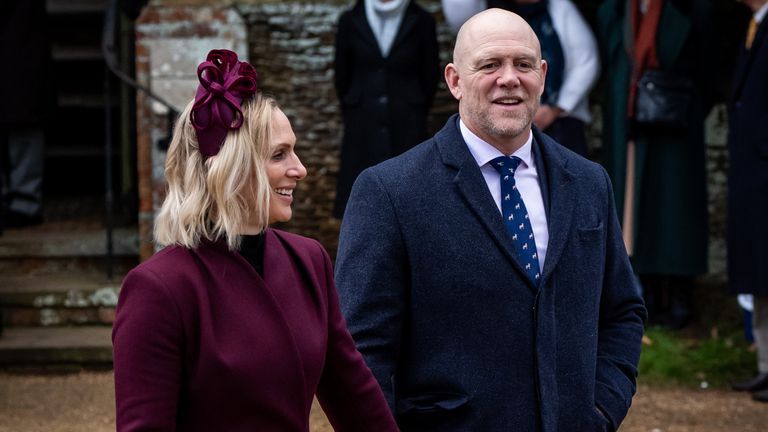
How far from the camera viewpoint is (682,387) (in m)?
6.31

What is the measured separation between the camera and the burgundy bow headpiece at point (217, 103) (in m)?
2.32

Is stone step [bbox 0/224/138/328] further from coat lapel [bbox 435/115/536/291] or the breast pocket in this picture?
the breast pocket

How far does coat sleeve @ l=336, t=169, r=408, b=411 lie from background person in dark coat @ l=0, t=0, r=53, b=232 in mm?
4782

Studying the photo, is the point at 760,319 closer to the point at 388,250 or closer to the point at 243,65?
the point at 388,250

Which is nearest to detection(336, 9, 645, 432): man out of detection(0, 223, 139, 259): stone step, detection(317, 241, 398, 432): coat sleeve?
detection(317, 241, 398, 432): coat sleeve

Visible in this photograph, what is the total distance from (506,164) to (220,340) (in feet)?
3.35

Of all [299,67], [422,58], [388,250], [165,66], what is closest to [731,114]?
[422,58]

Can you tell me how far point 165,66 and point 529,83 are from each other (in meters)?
5.00

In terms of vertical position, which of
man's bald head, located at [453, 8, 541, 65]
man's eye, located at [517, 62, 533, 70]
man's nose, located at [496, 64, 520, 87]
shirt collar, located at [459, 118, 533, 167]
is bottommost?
shirt collar, located at [459, 118, 533, 167]

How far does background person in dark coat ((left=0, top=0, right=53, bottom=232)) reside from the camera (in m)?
7.32

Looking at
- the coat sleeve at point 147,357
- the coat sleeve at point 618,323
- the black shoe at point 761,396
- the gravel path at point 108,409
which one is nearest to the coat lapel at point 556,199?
the coat sleeve at point 618,323

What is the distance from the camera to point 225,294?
2289mm

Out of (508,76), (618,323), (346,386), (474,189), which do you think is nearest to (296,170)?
(346,386)

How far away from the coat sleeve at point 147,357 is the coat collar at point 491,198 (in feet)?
3.08
